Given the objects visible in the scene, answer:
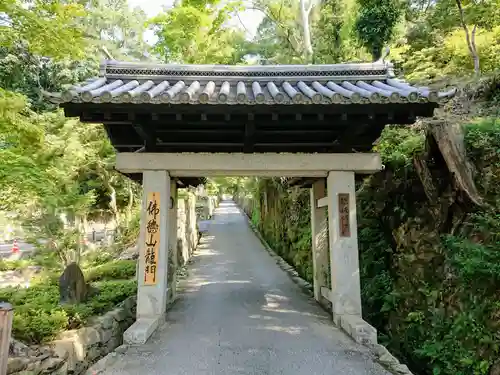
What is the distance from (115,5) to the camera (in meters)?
31.5

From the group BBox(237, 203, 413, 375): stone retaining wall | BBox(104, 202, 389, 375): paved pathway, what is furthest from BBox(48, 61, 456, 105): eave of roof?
BBox(104, 202, 389, 375): paved pathway

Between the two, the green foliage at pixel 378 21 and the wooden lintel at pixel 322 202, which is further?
the green foliage at pixel 378 21

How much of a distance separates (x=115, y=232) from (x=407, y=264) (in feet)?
49.1

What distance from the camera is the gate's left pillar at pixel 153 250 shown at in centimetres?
594

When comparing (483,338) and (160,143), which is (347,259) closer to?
(483,338)

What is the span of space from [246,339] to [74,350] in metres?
2.90

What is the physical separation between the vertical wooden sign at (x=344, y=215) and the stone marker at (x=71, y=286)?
5.55 m

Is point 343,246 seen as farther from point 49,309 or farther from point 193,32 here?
point 193,32

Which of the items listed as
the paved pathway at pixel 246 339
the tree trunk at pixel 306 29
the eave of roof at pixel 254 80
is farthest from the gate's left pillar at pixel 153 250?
the tree trunk at pixel 306 29

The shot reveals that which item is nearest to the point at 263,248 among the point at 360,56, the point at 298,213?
the point at 298,213

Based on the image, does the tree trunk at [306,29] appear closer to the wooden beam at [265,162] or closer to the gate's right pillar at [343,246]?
the wooden beam at [265,162]

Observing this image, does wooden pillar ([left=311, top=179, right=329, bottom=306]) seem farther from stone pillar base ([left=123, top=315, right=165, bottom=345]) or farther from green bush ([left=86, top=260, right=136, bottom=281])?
green bush ([left=86, top=260, right=136, bottom=281])

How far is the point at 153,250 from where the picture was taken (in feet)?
20.0

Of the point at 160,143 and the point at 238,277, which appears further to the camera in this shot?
the point at 238,277
